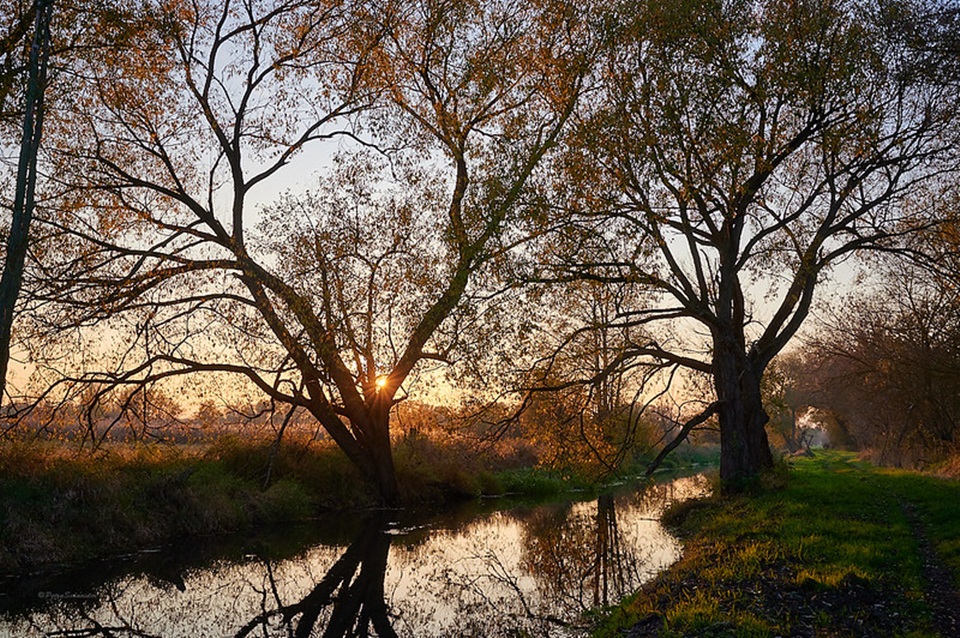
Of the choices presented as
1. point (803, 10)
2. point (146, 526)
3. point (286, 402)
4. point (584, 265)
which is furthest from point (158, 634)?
point (803, 10)

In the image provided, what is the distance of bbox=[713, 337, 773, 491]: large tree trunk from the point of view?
21.4 metres

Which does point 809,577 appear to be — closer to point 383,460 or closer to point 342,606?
point 342,606

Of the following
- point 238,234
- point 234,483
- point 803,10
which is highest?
point 803,10

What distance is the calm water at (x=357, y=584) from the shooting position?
1132 centimetres

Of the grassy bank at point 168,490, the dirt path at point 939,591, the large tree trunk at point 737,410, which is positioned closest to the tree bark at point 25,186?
the grassy bank at point 168,490

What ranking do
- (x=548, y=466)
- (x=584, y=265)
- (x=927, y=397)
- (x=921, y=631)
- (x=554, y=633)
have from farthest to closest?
(x=927, y=397) → (x=548, y=466) → (x=584, y=265) → (x=554, y=633) → (x=921, y=631)

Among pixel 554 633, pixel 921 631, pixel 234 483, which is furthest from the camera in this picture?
pixel 234 483

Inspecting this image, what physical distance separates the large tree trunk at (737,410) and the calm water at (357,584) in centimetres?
292

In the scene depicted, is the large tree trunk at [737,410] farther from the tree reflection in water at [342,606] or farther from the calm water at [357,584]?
the tree reflection in water at [342,606]

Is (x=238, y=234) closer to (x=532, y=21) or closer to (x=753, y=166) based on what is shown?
(x=532, y=21)

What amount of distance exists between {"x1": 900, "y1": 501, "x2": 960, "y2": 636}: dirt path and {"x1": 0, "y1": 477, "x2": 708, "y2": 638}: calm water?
4541 mm

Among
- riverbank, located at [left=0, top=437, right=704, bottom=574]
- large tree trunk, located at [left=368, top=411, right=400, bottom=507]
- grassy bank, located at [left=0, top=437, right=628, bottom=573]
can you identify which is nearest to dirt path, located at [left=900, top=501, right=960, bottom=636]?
riverbank, located at [left=0, top=437, right=704, bottom=574]

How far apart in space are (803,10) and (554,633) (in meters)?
15.8

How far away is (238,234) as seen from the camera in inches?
915
